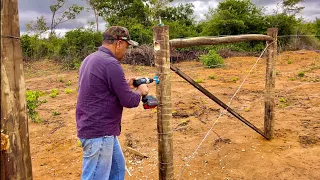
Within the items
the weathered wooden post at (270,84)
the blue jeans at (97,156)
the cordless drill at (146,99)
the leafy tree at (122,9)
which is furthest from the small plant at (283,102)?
the leafy tree at (122,9)

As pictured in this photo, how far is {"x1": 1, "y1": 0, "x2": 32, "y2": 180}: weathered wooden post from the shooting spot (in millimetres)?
1595

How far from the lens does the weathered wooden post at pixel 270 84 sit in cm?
452

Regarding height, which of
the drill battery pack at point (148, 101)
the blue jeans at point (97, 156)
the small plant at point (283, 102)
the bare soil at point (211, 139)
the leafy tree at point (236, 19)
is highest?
the leafy tree at point (236, 19)

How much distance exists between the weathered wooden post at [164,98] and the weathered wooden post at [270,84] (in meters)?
2.36

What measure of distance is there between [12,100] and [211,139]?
3835 millimetres

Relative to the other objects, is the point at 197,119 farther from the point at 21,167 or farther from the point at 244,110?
the point at 21,167

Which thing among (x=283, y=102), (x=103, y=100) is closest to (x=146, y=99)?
(x=103, y=100)

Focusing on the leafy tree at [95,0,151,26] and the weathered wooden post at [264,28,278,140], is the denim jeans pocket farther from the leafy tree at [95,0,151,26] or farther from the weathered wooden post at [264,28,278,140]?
the leafy tree at [95,0,151,26]

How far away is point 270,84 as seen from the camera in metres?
4.66

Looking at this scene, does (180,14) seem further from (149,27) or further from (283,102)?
(283,102)

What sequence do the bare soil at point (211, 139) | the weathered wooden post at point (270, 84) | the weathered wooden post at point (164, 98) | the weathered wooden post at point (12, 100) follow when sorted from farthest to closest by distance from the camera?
the weathered wooden post at point (270, 84), the bare soil at point (211, 139), the weathered wooden post at point (164, 98), the weathered wooden post at point (12, 100)

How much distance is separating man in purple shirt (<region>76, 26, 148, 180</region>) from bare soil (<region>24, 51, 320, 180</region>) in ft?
5.10

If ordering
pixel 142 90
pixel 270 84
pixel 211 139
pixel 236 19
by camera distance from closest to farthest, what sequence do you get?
pixel 142 90 < pixel 270 84 < pixel 211 139 < pixel 236 19

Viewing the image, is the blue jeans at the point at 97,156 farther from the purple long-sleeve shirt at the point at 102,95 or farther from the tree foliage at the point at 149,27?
the tree foliage at the point at 149,27
